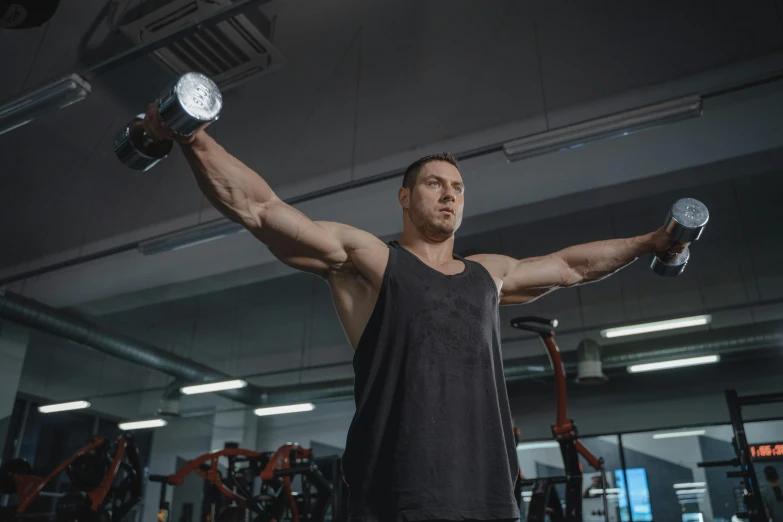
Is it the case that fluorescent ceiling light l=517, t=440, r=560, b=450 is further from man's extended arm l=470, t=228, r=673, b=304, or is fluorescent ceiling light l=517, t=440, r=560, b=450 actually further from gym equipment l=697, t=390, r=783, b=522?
man's extended arm l=470, t=228, r=673, b=304

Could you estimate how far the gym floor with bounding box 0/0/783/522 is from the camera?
3.74 meters

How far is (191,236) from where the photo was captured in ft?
15.0

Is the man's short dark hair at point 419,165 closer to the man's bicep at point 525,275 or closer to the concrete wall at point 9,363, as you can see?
the man's bicep at point 525,275

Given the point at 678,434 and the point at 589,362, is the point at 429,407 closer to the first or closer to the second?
the point at 589,362

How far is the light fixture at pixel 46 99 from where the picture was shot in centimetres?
330

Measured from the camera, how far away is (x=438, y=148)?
464 centimetres

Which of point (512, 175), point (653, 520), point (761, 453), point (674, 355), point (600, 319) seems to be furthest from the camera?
point (653, 520)

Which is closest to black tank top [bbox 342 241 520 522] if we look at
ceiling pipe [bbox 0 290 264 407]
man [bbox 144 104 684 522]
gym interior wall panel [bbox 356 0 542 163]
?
man [bbox 144 104 684 522]

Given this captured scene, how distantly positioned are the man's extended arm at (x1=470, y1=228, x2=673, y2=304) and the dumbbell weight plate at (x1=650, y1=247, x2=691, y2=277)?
43 millimetres

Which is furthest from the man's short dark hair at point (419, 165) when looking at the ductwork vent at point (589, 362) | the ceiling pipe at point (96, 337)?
the ceiling pipe at point (96, 337)

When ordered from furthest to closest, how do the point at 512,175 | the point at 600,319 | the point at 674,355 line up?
the point at 600,319, the point at 674,355, the point at 512,175

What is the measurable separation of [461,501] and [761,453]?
12.4ft

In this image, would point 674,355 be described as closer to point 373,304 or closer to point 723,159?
point 723,159

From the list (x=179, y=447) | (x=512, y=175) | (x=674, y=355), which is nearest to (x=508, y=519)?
(x=512, y=175)
